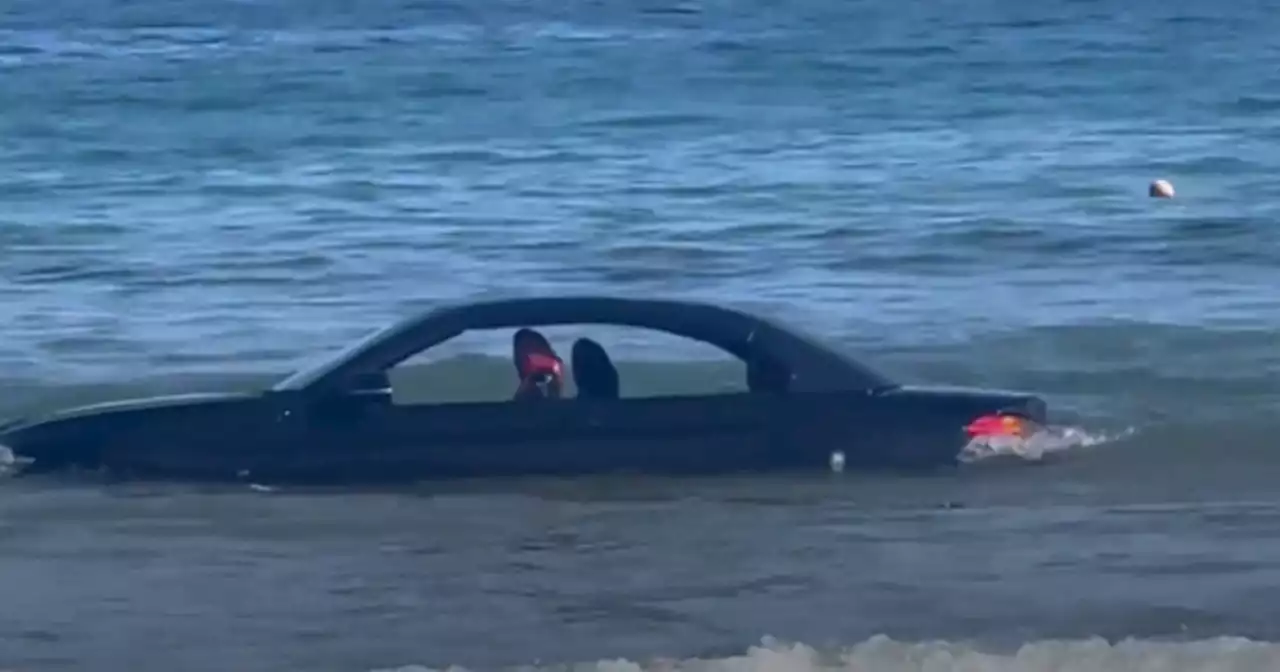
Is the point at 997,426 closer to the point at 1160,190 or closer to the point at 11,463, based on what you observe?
the point at 11,463

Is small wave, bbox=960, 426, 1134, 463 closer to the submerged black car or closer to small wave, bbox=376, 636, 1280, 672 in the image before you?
the submerged black car

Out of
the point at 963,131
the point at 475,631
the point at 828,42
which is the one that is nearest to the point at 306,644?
the point at 475,631

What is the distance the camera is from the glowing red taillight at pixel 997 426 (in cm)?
1164

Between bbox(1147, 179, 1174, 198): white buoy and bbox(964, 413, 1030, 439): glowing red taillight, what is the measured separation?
1881 cm

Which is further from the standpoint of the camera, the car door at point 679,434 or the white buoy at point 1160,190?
the white buoy at point 1160,190

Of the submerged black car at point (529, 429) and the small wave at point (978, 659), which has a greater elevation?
the submerged black car at point (529, 429)

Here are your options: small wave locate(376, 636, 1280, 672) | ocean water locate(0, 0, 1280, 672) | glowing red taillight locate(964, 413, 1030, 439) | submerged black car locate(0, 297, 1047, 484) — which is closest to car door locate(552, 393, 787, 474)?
submerged black car locate(0, 297, 1047, 484)

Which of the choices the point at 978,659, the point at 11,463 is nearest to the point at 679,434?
the point at 11,463

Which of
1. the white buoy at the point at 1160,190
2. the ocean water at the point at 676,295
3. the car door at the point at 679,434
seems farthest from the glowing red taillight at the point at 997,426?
the white buoy at the point at 1160,190

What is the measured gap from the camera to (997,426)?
11.7 meters

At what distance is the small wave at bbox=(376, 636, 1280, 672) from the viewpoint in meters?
7.82

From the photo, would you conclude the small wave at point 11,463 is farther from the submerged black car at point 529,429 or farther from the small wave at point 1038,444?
the small wave at point 1038,444

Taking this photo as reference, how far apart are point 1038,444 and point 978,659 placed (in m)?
4.59

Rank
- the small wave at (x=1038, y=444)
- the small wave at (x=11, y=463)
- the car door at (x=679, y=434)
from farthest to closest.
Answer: the small wave at (x=11, y=463) → the small wave at (x=1038, y=444) → the car door at (x=679, y=434)
